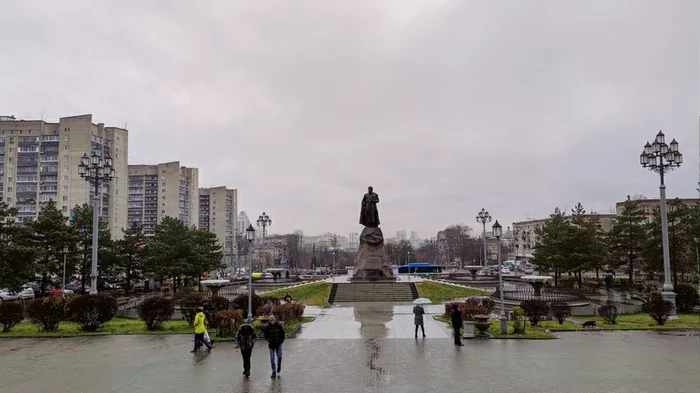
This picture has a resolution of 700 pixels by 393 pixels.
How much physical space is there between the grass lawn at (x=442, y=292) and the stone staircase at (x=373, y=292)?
67 cm

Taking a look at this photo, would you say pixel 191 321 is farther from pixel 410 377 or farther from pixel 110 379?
pixel 410 377

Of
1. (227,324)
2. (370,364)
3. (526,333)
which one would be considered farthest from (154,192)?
(370,364)

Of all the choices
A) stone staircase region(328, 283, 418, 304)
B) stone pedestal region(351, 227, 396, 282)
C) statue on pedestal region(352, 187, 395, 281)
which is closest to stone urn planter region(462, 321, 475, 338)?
stone staircase region(328, 283, 418, 304)

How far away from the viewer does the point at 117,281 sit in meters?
45.9

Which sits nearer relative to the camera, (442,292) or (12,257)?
(12,257)

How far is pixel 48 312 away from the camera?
2052 centimetres

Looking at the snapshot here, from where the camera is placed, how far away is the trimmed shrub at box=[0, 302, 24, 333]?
20359 millimetres

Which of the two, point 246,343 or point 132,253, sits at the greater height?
point 132,253

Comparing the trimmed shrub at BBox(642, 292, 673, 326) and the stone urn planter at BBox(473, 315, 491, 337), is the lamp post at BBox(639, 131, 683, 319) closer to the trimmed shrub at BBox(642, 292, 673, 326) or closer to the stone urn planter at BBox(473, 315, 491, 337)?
the trimmed shrub at BBox(642, 292, 673, 326)

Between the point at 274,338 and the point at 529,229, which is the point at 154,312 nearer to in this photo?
the point at 274,338

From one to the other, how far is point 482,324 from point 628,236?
110ft

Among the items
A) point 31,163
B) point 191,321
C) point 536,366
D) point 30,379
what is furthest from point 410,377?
point 31,163

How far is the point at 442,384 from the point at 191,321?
46.3ft

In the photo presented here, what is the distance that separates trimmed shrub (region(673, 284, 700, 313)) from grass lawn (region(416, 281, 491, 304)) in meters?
12.7
